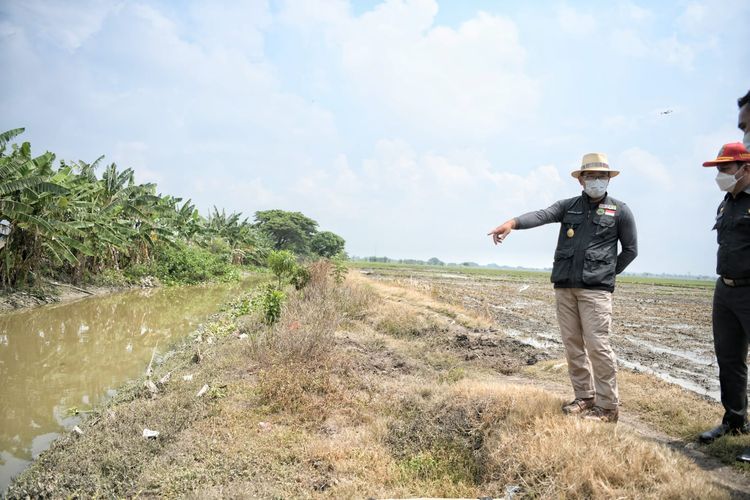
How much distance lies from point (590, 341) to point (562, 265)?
0.66 m

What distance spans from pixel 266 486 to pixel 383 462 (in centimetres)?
92

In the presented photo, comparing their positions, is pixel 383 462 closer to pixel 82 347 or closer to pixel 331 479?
pixel 331 479

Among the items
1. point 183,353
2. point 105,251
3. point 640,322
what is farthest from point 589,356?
point 105,251

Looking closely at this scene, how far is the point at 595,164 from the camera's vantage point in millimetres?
3590

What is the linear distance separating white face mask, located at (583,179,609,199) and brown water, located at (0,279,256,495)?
5.64 meters

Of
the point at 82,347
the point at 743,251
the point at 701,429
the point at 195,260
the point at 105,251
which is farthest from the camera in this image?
the point at 195,260

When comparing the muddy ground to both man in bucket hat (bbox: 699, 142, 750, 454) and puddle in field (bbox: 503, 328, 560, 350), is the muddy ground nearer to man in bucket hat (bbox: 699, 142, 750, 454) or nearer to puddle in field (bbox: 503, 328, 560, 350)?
puddle in field (bbox: 503, 328, 560, 350)

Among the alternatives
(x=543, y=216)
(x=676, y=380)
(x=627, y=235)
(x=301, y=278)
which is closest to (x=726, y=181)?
(x=627, y=235)

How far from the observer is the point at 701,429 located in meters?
3.78

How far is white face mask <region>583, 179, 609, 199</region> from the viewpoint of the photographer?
360cm

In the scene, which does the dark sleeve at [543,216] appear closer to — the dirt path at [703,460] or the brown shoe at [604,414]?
the brown shoe at [604,414]

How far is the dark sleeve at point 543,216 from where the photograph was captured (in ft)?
12.3

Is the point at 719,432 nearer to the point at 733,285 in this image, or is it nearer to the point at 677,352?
the point at 733,285

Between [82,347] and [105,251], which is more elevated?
[105,251]
